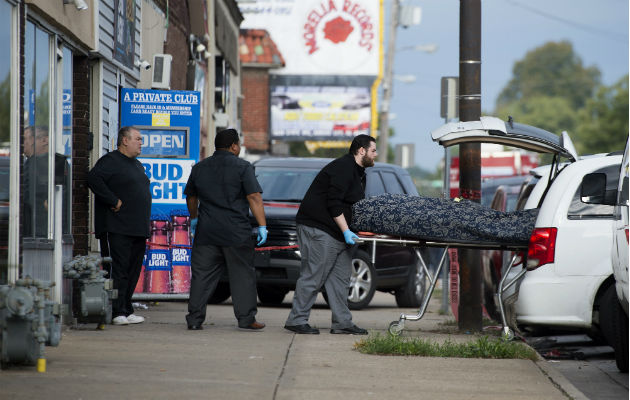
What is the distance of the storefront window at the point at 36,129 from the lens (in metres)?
9.94

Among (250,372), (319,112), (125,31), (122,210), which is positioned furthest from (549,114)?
(250,372)

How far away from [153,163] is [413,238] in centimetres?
417

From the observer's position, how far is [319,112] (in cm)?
5138

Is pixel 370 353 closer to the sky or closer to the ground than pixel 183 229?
closer to the ground

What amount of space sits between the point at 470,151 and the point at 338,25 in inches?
1635

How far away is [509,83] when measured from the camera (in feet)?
583

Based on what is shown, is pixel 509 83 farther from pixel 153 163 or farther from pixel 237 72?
pixel 153 163

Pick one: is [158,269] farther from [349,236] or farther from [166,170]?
[349,236]

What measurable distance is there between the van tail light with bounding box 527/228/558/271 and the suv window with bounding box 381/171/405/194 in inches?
224

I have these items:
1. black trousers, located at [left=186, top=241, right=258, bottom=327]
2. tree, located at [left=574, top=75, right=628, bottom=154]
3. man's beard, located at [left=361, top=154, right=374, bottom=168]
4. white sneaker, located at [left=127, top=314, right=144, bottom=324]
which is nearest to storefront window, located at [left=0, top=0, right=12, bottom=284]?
black trousers, located at [left=186, top=241, right=258, bottom=327]

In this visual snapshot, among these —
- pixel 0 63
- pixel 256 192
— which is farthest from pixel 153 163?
pixel 0 63

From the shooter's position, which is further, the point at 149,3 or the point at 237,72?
the point at 237,72

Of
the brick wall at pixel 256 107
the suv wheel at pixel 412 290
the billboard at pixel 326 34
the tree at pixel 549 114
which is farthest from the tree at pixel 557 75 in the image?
the suv wheel at pixel 412 290

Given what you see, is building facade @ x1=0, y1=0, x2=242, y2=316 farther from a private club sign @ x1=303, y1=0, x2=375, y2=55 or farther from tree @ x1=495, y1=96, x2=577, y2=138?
tree @ x1=495, y1=96, x2=577, y2=138
